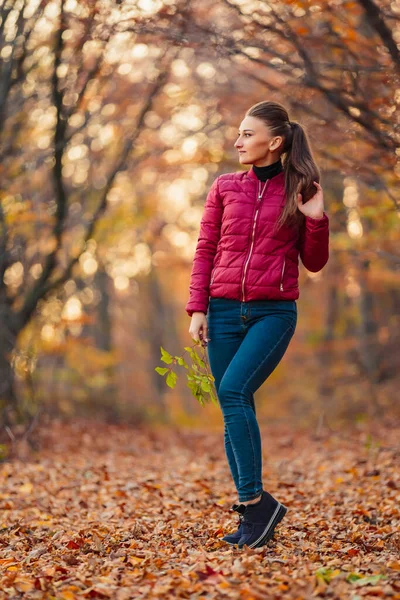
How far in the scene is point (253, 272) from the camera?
4.11m

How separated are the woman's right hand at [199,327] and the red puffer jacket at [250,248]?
0.04 m

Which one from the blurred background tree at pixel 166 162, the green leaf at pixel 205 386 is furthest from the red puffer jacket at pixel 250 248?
the blurred background tree at pixel 166 162

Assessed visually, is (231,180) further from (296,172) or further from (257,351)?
(257,351)

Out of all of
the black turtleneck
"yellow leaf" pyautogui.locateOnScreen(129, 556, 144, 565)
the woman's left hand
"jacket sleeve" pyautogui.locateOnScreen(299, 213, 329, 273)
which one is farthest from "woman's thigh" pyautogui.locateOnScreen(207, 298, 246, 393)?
"yellow leaf" pyautogui.locateOnScreen(129, 556, 144, 565)

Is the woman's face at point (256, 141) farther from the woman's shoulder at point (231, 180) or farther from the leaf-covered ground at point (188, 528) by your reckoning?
the leaf-covered ground at point (188, 528)

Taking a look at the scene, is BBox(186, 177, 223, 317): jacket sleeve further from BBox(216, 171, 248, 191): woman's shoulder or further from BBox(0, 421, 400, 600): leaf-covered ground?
BBox(0, 421, 400, 600): leaf-covered ground

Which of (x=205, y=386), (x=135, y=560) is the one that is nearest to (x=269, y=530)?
(x=135, y=560)

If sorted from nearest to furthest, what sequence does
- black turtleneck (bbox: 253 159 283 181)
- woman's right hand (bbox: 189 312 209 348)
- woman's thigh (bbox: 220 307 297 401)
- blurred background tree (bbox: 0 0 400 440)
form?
woman's thigh (bbox: 220 307 297 401)
woman's right hand (bbox: 189 312 209 348)
black turtleneck (bbox: 253 159 283 181)
blurred background tree (bbox: 0 0 400 440)

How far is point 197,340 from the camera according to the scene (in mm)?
4203

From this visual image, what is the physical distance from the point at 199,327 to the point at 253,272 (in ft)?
1.45

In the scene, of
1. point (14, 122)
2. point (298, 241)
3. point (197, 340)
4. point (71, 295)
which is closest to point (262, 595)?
point (197, 340)

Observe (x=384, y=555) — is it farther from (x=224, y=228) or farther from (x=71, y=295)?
(x=71, y=295)

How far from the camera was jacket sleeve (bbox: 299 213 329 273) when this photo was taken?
13.5ft

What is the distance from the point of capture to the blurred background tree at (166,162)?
6.87 metres
